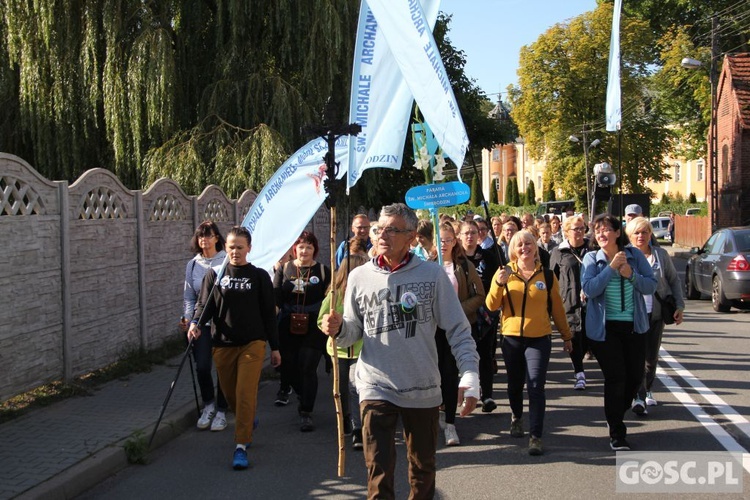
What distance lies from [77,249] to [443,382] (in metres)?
4.47

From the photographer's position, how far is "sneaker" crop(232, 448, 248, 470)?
235 inches

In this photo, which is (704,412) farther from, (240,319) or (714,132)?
(714,132)

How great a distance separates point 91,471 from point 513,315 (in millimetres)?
3498

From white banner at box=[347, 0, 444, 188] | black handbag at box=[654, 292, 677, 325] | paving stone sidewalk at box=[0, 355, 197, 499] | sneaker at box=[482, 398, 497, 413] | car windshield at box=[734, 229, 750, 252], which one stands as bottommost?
sneaker at box=[482, 398, 497, 413]

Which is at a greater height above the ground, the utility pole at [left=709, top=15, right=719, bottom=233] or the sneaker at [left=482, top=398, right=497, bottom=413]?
the utility pole at [left=709, top=15, right=719, bottom=233]

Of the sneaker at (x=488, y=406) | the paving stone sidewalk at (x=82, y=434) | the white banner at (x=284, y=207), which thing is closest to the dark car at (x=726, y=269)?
the sneaker at (x=488, y=406)

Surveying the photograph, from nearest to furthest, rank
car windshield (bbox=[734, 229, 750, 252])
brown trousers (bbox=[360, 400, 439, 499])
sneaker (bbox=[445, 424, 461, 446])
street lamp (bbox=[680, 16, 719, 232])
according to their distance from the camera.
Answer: brown trousers (bbox=[360, 400, 439, 499]) < sneaker (bbox=[445, 424, 461, 446]) < car windshield (bbox=[734, 229, 750, 252]) < street lamp (bbox=[680, 16, 719, 232])

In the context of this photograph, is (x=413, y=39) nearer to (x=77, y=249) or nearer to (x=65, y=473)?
(x=65, y=473)

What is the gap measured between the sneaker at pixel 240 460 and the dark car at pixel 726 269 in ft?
40.1

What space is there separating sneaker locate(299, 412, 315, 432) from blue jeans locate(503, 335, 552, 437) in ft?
5.98

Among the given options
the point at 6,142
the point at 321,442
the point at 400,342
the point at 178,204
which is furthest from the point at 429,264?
the point at 6,142

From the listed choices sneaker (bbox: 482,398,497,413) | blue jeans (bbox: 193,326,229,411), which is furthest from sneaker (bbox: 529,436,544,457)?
blue jeans (bbox: 193,326,229,411)

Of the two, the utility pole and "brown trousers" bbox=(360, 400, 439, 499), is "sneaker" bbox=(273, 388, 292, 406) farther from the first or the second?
the utility pole

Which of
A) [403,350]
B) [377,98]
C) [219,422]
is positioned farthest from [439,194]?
[403,350]
